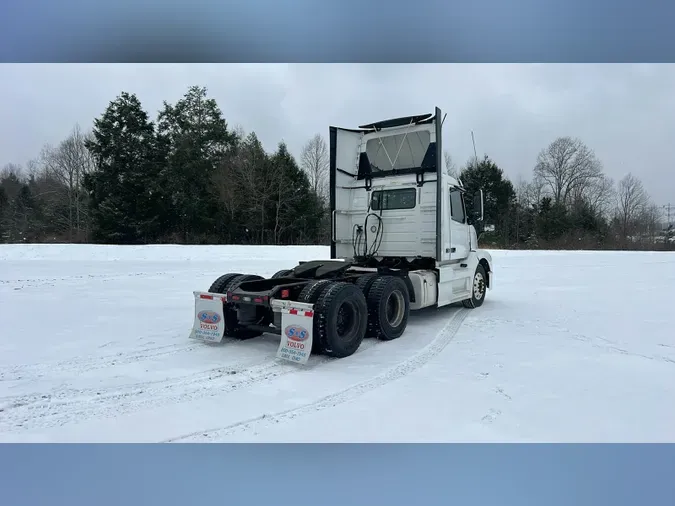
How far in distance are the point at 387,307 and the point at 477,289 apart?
4061 millimetres

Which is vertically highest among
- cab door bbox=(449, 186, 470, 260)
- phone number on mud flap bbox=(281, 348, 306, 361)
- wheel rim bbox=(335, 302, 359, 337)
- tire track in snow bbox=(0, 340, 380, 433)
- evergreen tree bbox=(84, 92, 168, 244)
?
evergreen tree bbox=(84, 92, 168, 244)

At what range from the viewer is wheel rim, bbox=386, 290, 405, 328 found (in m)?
7.42

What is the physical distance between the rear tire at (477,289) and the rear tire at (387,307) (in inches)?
122

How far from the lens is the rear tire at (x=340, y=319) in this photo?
5797 mm

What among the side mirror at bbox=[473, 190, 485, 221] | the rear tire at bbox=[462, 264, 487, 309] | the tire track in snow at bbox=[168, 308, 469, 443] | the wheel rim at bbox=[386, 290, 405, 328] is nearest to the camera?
the tire track in snow at bbox=[168, 308, 469, 443]

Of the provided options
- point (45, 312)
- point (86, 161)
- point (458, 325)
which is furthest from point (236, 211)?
point (458, 325)

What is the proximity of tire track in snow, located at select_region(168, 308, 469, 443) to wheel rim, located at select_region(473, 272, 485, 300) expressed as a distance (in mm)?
3465

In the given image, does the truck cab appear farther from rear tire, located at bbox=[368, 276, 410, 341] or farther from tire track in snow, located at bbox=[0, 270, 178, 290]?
tire track in snow, located at bbox=[0, 270, 178, 290]

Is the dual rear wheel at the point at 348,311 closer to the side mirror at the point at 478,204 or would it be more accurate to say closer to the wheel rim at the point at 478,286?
the side mirror at the point at 478,204

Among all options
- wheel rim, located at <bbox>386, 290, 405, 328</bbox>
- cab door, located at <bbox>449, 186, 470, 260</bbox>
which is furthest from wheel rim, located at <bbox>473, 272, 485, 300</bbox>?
wheel rim, located at <bbox>386, 290, 405, 328</bbox>

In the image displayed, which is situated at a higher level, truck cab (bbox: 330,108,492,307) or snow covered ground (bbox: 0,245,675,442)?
truck cab (bbox: 330,108,492,307)

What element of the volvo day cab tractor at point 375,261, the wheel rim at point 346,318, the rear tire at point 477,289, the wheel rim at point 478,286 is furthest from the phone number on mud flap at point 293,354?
the wheel rim at point 478,286

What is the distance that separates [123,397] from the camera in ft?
14.7

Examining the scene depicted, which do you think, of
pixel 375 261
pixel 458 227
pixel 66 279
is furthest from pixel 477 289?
pixel 66 279
